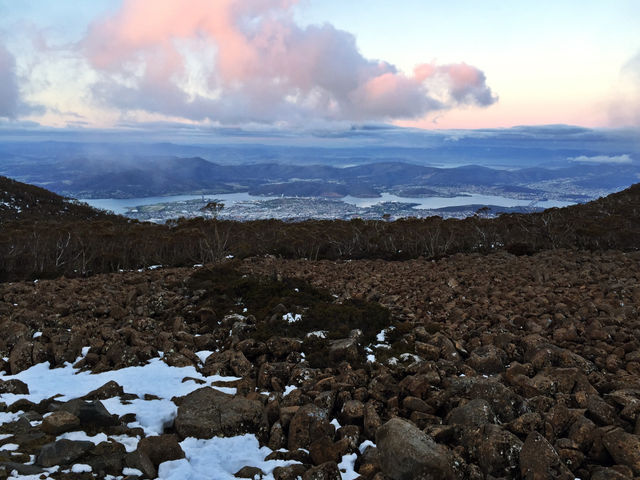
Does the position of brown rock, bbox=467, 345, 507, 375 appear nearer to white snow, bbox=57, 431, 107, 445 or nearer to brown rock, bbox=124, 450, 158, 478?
brown rock, bbox=124, 450, 158, 478

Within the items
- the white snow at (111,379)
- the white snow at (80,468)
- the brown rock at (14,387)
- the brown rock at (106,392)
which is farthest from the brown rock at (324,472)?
the brown rock at (14,387)

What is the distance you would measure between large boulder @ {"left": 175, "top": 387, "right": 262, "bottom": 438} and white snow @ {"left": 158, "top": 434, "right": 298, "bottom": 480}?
0.34ft

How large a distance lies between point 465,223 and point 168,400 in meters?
35.2

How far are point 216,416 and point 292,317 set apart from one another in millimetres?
4114

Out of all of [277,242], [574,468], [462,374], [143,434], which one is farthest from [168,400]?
[277,242]

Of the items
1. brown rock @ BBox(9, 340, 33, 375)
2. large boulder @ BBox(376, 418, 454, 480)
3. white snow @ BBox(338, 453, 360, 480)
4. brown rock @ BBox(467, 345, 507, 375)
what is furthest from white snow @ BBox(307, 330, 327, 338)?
brown rock @ BBox(9, 340, 33, 375)

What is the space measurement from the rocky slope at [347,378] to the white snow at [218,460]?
49 mm

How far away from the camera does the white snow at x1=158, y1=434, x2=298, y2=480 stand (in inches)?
162

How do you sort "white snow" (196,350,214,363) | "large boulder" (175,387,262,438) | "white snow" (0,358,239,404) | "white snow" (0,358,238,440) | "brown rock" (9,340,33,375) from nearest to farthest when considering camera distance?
"large boulder" (175,387,262,438), "white snow" (0,358,238,440), "white snow" (0,358,239,404), "brown rock" (9,340,33,375), "white snow" (196,350,214,363)

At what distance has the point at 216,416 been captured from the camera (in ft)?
16.6

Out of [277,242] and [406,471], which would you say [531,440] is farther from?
[277,242]

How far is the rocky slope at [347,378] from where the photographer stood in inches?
155

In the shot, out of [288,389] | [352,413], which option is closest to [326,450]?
[352,413]

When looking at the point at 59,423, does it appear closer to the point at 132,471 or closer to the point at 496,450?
the point at 132,471
